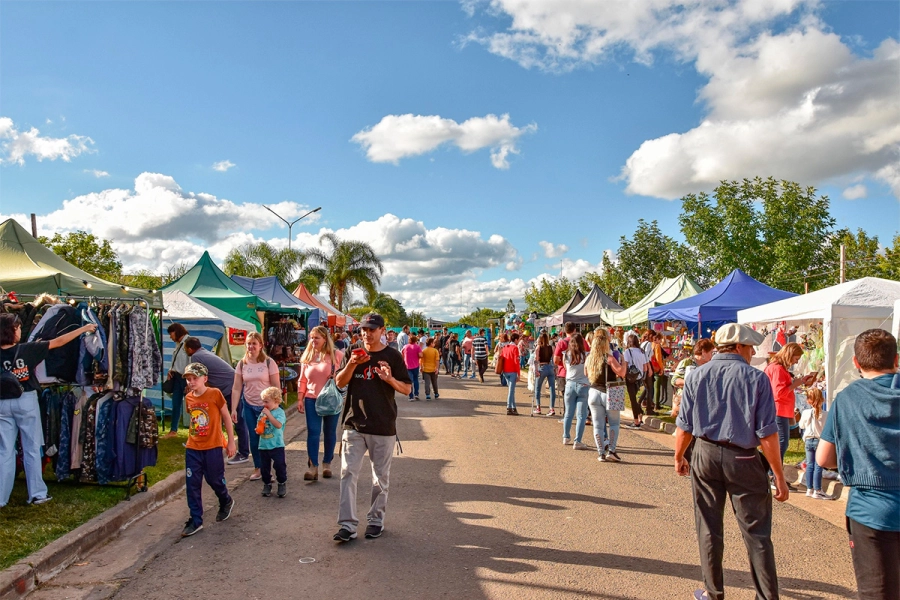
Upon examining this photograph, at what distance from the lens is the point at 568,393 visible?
10234 millimetres

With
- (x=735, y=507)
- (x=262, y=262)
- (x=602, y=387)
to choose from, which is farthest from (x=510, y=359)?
(x=262, y=262)

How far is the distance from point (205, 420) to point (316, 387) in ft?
6.34

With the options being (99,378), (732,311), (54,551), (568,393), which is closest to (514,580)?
(54,551)

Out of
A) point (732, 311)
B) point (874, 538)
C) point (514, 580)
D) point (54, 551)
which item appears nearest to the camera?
point (874, 538)

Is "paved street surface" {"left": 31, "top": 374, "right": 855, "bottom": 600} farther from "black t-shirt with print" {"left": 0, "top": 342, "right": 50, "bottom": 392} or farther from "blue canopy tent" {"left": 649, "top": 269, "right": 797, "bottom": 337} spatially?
"blue canopy tent" {"left": 649, "top": 269, "right": 797, "bottom": 337}

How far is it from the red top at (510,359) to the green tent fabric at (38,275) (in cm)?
812

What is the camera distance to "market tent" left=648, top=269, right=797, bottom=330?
51.5ft

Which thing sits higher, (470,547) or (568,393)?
(568,393)

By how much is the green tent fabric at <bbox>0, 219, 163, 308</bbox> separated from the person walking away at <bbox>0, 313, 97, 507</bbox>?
1.46 m

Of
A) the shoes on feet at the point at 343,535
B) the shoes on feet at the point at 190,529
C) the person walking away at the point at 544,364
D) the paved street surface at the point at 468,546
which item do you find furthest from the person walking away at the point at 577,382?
the shoes on feet at the point at 190,529

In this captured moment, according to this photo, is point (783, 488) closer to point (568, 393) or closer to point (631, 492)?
point (631, 492)

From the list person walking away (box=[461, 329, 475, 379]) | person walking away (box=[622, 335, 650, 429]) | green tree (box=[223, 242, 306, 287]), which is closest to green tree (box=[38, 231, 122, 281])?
green tree (box=[223, 242, 306, 287])

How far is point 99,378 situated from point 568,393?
6.59 metres

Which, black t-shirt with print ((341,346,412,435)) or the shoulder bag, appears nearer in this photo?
black t-shirt with print ((341,346,412,435))
